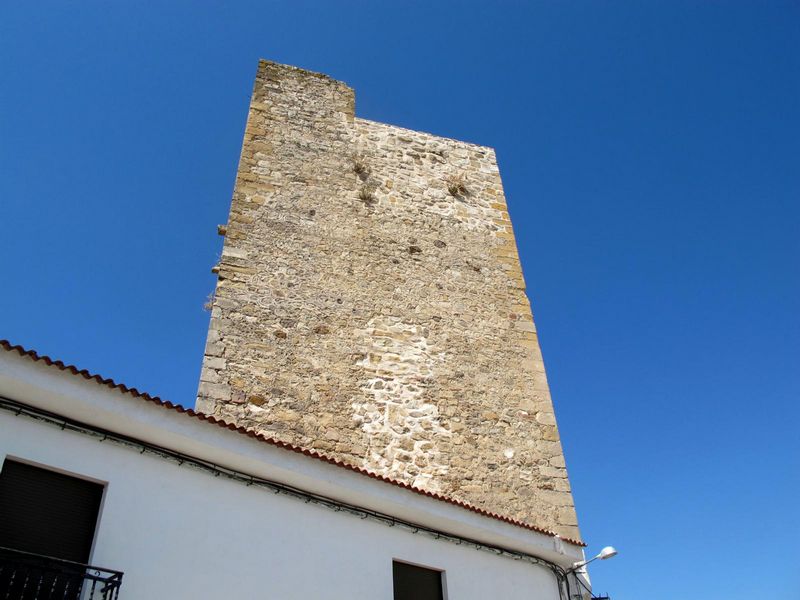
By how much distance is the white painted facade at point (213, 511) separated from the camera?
407 centimetres

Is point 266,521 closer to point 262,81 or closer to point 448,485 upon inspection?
point 448,485

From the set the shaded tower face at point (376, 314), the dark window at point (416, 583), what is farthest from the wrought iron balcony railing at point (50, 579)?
the shaded tower face at point (376, 314)

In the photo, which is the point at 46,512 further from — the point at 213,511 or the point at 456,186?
the point at 456,186

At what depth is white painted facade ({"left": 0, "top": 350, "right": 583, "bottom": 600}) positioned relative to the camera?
160 inches

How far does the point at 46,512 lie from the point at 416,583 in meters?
2.94

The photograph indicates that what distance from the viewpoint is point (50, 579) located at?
12.1 ft

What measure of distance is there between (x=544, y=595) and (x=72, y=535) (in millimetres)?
4302

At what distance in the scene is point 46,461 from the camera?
159 inches

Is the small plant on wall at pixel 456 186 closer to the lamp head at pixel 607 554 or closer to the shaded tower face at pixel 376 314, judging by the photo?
the shaded tower face at pixel 376 314

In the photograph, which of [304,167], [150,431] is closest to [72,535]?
[150,431]

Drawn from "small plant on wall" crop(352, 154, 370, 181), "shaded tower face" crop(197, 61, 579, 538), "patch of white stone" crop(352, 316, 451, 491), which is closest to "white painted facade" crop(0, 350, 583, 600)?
"patch of white stone" crop(352, 316, 451, 491)

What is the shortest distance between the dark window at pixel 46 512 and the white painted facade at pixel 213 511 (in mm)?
82

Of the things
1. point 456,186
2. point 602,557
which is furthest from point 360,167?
point 602,557

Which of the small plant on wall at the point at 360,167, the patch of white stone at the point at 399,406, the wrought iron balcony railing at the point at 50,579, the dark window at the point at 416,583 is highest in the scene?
the small plant on wall at the point at 360,167
